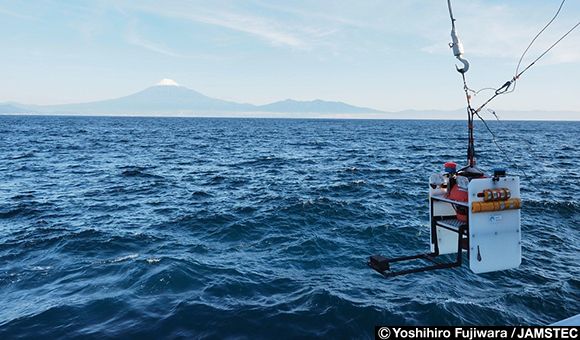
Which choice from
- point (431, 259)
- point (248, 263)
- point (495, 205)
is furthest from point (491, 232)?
point (248, 263)

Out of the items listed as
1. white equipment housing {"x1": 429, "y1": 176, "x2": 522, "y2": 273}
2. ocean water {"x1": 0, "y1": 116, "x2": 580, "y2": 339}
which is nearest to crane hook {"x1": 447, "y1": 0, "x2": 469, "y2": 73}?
white equipment housing {"x1": 429, "y1": 176, "x2": 522, "y2": 273}

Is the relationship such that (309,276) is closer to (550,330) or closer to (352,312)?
(352,312)

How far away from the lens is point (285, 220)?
16797 mm

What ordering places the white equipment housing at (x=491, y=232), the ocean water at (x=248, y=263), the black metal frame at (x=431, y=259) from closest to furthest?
the black metal frame at (x=431, y=259), the white equipment housing at (x=491, y=232), the ocean water at (x=248, y=263)

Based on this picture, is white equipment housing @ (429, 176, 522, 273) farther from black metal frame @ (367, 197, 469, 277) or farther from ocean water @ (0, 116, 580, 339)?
ocean water @ (0, 116, 580, 339)

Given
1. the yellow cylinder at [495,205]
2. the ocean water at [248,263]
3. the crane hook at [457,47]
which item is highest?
the crane hook at [457,47]

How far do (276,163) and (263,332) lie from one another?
27.5m

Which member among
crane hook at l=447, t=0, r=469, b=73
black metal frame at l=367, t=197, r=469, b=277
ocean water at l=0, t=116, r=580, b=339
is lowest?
ocean water at l=0, t=116, r=580, b=339

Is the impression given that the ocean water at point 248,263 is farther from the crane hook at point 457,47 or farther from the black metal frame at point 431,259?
the crane hook at point 457,47

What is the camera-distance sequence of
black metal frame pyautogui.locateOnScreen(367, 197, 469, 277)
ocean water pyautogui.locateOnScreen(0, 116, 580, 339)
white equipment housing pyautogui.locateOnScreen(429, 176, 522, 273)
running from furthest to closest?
ocean water pyautogui.locateOnScreen(0, 116, 580, 339)
white equipment housing pyautogui.locateOnScreen(429, 176, 522, 273)
black metal frame pyautogui.locateOnScreen(367, 197, 469, 277)

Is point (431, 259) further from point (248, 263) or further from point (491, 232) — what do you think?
point (248, 263)

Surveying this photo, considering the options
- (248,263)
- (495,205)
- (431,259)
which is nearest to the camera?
(495,205)

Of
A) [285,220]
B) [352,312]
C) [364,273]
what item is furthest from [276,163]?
[352,312]

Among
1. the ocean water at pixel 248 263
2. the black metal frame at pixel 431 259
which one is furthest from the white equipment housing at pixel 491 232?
the ocean water at pixel 248 263
